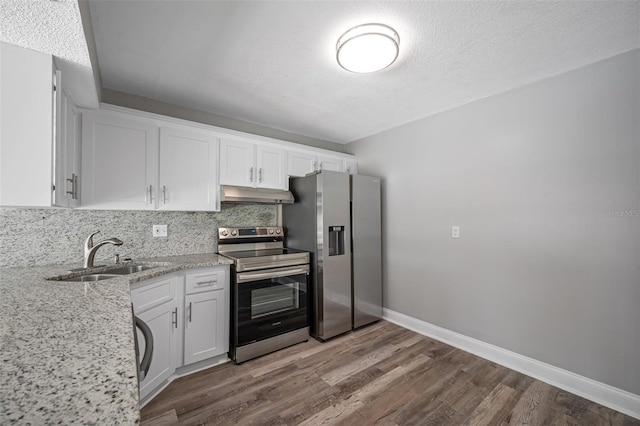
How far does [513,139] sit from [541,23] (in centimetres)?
99

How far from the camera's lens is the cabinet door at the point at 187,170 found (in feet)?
7.85

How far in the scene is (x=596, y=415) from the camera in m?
1.79

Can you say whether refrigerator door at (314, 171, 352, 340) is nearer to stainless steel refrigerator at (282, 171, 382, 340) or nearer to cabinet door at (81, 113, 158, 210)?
stainless steel refrigerator at (282, 171, 382, 340)

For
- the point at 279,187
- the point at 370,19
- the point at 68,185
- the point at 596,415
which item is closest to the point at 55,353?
the point at 68,185

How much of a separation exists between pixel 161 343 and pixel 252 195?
1451mm

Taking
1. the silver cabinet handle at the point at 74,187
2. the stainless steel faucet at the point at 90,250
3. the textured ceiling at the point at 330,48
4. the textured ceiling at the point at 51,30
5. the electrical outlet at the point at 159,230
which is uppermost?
the textured ceiling at the point at 330,48

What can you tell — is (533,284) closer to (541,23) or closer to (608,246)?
(608,246)

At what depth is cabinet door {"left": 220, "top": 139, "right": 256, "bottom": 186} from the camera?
2.70m

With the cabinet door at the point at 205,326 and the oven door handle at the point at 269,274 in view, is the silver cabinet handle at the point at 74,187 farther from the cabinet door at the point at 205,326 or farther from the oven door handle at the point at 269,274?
the oven door handle at the point at 269,274

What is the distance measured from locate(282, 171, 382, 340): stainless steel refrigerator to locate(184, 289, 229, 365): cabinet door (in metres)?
0.92

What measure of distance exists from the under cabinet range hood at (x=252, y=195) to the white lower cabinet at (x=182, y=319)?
0.68 metres

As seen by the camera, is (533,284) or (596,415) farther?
(533,284)

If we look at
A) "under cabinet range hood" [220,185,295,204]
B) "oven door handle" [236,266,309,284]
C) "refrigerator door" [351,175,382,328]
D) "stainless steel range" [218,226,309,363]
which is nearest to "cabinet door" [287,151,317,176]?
"under cabinet range hood" [220,185,295,204]

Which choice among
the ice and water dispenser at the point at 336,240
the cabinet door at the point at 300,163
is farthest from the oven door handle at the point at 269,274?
the cabinet door at the point at 300,163
